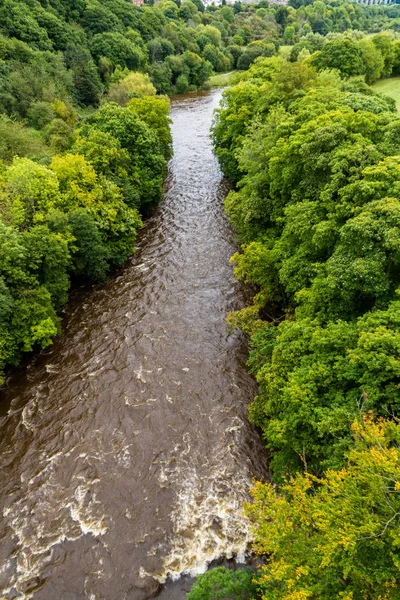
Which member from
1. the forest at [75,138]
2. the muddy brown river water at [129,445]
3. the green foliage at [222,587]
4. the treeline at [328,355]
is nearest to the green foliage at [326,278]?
the treeline at [328,355]

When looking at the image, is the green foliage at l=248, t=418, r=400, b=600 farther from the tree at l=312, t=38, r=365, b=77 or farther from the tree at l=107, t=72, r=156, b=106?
the tree at l=107, t=72, r=156, b=106

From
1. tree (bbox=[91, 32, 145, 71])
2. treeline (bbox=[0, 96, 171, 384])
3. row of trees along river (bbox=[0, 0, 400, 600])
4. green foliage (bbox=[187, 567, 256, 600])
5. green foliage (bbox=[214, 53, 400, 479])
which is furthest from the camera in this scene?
tree (bbox=[91, 32, 145, 71])

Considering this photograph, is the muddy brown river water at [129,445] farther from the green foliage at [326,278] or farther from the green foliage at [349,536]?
the green foliage at [349,536]

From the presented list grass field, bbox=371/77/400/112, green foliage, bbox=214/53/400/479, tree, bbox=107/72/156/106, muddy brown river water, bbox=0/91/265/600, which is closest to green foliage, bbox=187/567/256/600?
muddy brown river water, bbox=0/91/265/600

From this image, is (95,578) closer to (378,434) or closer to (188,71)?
(378,434)

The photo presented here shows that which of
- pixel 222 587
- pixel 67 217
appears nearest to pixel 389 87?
pixel 67 217

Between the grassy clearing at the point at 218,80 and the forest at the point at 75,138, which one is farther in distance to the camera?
the grassy clearing at the point at 218,80
